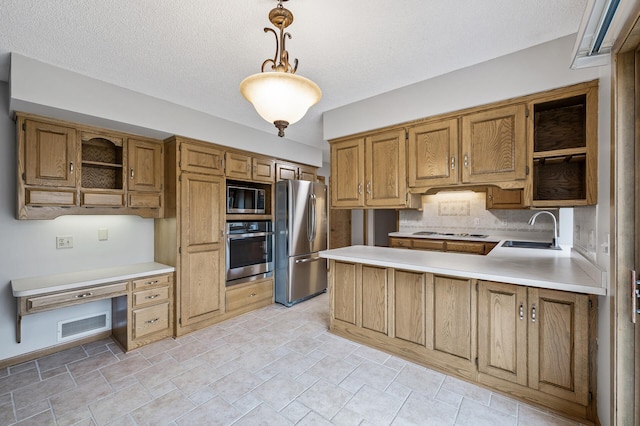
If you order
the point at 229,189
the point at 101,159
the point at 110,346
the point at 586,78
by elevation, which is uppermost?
the point at 586,78

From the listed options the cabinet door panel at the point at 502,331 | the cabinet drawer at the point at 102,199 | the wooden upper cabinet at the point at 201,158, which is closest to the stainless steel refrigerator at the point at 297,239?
the wooden upper cabinet at the point at 201,158

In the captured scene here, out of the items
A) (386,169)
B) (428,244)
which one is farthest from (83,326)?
(428,244)

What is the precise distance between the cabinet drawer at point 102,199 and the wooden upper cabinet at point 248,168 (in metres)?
1.14

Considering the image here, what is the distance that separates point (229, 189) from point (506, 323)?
10.3 feet

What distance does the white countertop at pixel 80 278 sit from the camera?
7.24ft

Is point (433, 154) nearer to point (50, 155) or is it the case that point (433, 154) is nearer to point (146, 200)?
point (146, 200)

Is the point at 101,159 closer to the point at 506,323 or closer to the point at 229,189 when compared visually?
the point at 229,189

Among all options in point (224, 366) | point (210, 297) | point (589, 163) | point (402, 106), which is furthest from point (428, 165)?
point (210, 297)

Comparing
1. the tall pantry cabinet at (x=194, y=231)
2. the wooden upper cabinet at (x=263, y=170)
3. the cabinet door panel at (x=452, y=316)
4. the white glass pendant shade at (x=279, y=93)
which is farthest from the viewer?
the wooden upper cabinet at (x=263, y=170)

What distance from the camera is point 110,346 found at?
108 inches

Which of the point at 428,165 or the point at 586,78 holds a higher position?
the point at 586,78

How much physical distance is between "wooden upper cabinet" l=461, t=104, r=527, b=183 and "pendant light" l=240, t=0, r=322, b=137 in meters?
1.48

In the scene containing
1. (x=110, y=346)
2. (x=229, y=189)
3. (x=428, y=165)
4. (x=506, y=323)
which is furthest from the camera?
(x=229, y=189)

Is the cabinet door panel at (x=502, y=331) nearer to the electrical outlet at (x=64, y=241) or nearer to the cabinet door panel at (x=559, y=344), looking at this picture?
the cabinet door panel at (x=559, y=344)
